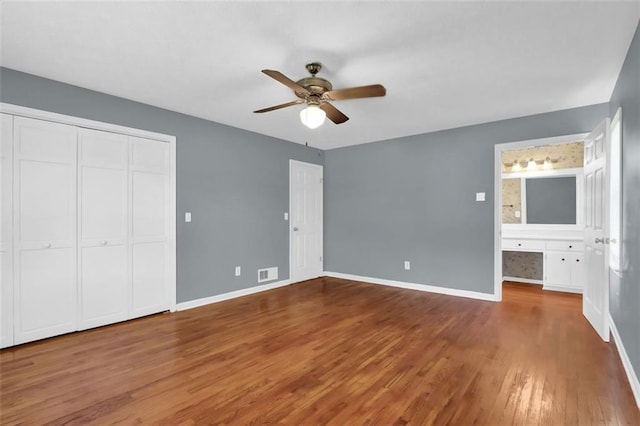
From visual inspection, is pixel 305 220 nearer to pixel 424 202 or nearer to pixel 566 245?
pixel 424 202

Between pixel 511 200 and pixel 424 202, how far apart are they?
1922mm

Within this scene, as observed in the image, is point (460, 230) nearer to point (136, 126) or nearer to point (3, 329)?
point (136, 126)

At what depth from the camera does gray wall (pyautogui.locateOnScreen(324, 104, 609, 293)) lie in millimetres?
4367

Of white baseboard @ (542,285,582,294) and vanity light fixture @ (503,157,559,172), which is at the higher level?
vanity light fixture @ (503,157,559,172)

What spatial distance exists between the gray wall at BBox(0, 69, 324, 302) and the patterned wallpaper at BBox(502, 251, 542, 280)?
13.0ft

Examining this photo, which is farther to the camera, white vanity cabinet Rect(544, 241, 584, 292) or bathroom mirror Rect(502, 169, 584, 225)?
bathroom mirror Rect(502, 169, 584, 225)

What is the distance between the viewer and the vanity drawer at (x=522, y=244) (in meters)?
A: 5.01

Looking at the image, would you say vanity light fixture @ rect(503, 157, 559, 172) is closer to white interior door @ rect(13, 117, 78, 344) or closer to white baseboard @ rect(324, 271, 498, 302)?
white baseboard @ rect(324, 271, 498, 302)

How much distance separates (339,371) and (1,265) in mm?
3077

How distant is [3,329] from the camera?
2807 mm

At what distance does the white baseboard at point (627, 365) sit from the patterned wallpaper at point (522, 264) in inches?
93.5

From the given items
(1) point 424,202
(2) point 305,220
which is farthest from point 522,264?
(2) point 305,220

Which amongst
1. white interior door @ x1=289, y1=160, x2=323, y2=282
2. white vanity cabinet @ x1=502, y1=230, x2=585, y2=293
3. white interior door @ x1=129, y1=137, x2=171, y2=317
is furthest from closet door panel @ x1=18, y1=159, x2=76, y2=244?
white vanity cabinet @ x1=502, y1=230, x2=585, y2=293

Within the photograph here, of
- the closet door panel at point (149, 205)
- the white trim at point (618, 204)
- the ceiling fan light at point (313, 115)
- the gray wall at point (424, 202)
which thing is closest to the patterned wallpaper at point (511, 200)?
the gray wall at point (424, 202)
